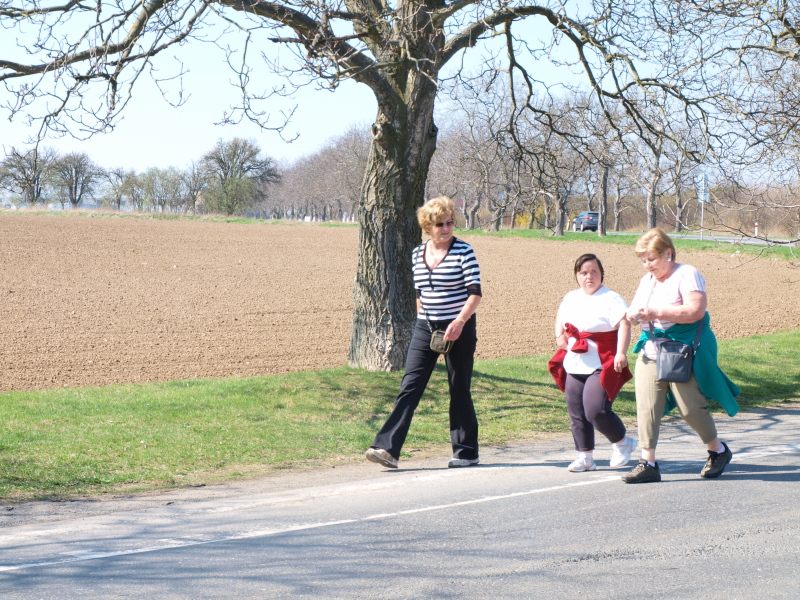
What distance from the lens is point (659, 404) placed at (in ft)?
20.2

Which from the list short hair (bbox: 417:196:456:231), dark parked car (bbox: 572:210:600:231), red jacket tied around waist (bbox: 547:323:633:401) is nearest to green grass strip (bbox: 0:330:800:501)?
red jacket tied around waist (bbox: 547:323:633:401)

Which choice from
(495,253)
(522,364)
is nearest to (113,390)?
(522,364)

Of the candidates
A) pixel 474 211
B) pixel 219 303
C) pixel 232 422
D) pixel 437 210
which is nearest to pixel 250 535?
pixel 437 210

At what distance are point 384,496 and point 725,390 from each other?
253 centimetres

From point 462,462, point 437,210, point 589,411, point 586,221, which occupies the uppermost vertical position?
point 586,221

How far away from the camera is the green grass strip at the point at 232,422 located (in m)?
6.71

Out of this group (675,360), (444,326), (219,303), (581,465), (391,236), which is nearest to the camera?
(675,360)

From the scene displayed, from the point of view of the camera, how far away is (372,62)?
9758mm

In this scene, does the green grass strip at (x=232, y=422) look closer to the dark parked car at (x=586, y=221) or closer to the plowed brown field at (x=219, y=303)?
the plowed brown field at (x=219, y=303)

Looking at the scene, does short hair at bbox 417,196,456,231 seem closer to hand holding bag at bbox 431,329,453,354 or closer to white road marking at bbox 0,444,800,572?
hand holding bag at bbox 431,329,453,354

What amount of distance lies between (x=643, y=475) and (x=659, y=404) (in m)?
0.53

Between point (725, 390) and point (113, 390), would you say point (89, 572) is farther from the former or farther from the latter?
point (113, 390)

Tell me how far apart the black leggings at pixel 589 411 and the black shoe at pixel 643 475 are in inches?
16.0

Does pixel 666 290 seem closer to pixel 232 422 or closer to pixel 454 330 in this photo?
pixel 454 330
